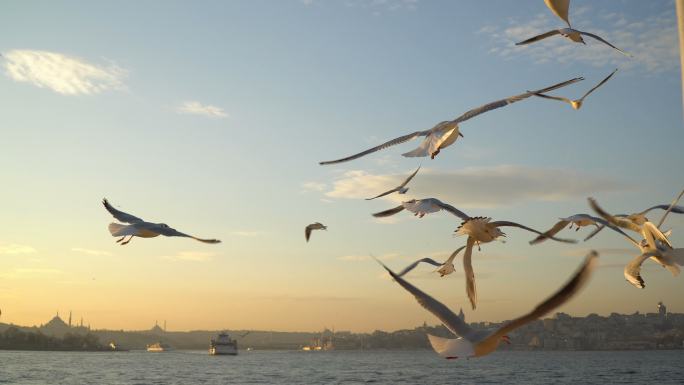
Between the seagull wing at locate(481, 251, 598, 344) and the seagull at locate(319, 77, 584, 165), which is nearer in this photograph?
the seagull wing at locate(481, 251, 598, 344)

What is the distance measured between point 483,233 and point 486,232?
0.01m

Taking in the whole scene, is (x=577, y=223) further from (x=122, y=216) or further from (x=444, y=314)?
(x=122, y=216)

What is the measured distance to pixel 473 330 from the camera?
1062 millimetres

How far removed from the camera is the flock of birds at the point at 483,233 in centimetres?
96

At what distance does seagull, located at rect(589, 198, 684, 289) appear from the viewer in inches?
46.7

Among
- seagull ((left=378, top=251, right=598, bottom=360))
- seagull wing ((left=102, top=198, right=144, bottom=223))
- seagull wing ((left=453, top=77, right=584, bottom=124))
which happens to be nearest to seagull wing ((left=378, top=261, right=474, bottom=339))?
seagull ((left=378, top=251, right=598, bottom=360))

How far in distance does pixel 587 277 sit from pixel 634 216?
0.82m

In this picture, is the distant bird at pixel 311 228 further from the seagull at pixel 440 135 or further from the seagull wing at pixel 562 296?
the seagull wing at pixel 562 296

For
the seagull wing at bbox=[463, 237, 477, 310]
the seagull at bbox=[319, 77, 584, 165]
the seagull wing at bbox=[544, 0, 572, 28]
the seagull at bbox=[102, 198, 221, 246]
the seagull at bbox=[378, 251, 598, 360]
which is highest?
the seagull wing at bbox=[544, 0, 572, 28]

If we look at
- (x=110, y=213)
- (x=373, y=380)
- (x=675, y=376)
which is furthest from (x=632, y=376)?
(x=110, y=213)

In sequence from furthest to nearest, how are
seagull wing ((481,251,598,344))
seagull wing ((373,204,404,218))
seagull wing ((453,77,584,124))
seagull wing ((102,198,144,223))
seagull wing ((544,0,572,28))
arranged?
seagull wing ((102,198,144,223)) < seagull wing ((373,204,404,218)) < seagull wing ((453,77,584,124)) < seagull wing ((544,0,572,28)) < seagull wing ((481,251,598,344))

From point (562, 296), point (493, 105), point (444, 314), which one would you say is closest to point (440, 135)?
point (493, 105)

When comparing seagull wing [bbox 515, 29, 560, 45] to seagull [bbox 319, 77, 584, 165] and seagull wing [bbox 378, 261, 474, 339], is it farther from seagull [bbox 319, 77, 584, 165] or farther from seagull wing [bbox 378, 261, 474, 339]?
seagull wing [bbox 378, 261, 474, 339]

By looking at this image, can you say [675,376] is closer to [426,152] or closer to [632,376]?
[632,376]
